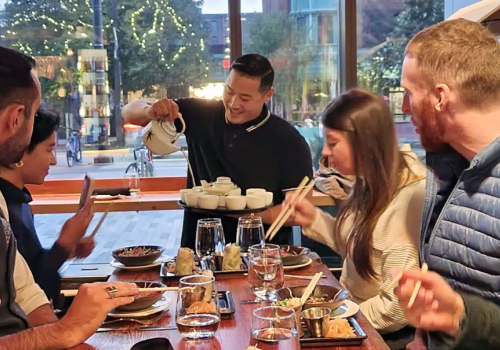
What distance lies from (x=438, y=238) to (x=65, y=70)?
3767 mm

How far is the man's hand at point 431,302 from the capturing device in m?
1.38

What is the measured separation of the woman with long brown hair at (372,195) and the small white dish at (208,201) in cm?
61

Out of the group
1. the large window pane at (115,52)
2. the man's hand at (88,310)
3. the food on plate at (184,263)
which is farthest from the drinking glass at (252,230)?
the large window pane at (115,52)

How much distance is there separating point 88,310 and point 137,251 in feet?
2.85

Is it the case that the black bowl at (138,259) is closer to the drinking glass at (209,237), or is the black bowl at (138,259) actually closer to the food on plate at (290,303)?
the drinking glass at (209,237)

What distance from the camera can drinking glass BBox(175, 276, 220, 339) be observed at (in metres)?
1.55

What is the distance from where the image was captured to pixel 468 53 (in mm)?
1584

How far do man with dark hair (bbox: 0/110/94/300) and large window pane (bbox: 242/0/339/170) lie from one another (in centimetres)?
245

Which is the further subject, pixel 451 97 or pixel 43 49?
pixel 43 49

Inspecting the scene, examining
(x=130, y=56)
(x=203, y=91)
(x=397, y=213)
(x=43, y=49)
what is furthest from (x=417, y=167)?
(x=43, y=49)

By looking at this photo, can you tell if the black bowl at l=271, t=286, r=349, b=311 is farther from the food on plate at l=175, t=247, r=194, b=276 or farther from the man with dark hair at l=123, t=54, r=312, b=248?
the man with dark hair at l=123, t=54, r=312, b=248

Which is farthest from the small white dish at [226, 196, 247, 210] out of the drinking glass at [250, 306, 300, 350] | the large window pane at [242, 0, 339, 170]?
the large window pane at [242, 0, 339, 170]

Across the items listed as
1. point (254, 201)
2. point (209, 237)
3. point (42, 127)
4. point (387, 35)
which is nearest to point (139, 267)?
point (209, 237)

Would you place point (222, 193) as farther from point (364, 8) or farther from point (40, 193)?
point (364, 8)
